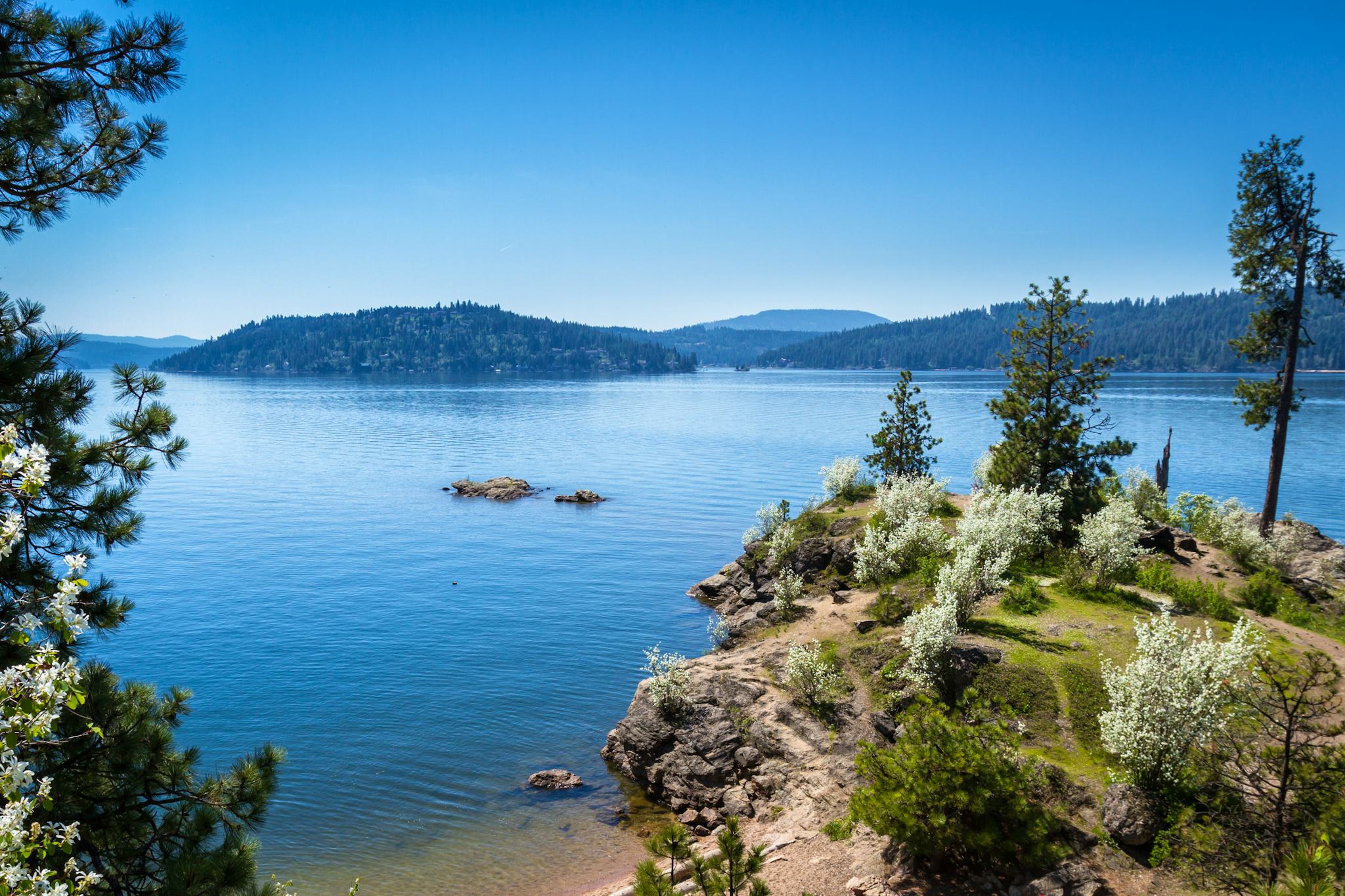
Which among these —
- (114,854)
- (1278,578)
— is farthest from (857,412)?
(114,854)

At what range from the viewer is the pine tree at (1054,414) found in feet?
88.7

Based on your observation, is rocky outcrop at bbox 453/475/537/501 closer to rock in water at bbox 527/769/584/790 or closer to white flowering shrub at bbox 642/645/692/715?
white flowering shrub at bbox 642/645/692/715

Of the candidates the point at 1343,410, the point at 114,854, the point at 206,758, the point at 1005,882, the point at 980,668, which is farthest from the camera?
the point at 1343,410

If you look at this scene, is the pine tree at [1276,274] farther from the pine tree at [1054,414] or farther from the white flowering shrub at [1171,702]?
the white flowering shrub at [1171,702]

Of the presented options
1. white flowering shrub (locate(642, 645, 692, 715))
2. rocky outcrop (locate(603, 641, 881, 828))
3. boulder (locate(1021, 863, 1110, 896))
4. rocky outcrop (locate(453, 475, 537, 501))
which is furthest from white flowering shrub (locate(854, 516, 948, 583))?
rocky outcrop (locate(453, 475, 537, 501))

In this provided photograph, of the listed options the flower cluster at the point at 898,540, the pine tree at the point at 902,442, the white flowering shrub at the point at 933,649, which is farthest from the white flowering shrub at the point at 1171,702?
the pine tree at the point at 902,442

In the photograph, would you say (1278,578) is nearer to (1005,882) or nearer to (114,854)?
(1005,882)

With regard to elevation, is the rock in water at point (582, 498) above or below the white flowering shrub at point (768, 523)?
below

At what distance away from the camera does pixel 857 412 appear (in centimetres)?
12419

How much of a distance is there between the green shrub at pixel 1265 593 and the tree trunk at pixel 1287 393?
563 centimetres

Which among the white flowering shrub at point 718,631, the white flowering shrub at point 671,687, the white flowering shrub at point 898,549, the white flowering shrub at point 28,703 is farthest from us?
the white flowering shrub at point 718,631

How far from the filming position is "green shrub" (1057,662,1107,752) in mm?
14609

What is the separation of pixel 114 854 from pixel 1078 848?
13.1 metres

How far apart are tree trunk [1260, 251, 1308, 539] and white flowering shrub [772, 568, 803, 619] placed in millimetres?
16843
